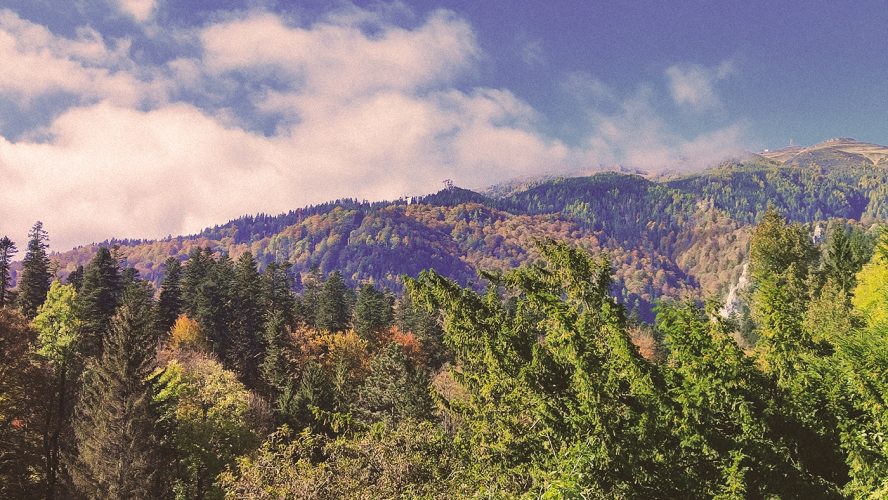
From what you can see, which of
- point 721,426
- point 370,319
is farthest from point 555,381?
point 370,319

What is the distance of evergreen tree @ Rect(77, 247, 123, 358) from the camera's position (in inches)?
2259

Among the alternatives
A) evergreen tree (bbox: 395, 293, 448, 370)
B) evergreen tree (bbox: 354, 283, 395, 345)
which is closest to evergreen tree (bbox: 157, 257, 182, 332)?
evergreen tree (bbox: 354, 283, 395, 345)

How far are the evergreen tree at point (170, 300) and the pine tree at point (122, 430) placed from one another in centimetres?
3707

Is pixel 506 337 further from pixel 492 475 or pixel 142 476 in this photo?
pixel 142 476

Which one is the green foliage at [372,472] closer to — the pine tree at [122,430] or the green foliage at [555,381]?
the green foliage at [555,381]

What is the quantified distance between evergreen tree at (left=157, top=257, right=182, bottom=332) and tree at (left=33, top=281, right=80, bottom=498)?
→ 11.4 meters

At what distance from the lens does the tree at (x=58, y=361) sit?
37.4m

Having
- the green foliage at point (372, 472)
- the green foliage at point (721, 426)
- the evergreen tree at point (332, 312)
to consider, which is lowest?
the green foliage at point (372, 472)

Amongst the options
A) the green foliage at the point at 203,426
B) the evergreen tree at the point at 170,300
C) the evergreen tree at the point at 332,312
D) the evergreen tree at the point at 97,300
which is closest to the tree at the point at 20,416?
the green foliage at the point at 203,426

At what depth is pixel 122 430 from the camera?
3098 centimetres

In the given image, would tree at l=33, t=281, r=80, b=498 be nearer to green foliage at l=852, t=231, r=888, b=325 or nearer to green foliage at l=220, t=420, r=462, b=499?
green foliage at l=220, t=420, r=462, b=499

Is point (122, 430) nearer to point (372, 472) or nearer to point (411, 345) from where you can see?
point (372, 472)

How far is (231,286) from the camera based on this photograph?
7712 centimetres

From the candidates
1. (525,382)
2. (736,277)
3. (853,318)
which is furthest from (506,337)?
(736,277)
